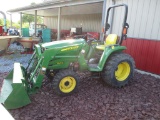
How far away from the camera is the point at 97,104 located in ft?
11.0

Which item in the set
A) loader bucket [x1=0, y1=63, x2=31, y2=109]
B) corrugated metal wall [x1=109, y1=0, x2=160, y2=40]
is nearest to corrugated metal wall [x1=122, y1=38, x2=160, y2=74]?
corrugated metal wall [x1=109, y1=0, x2=160, y2=40]

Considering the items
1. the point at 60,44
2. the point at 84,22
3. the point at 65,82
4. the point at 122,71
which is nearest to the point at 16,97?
the point at 65,82

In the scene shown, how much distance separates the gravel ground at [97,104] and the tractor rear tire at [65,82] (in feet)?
0.45

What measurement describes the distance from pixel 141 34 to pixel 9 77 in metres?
4.11

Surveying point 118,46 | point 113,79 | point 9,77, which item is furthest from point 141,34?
point 9,77

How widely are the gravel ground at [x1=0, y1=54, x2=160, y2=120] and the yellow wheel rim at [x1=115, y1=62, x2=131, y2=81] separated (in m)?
0.27

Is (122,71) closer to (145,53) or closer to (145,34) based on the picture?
(145,53)

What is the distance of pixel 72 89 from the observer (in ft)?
11.9

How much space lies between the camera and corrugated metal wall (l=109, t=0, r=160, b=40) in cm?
506

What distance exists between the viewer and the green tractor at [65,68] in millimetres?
3093

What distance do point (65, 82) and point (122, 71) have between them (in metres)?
1.64

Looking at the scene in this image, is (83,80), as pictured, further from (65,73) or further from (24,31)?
(24,31)

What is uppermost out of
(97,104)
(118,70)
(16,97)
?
(118,70)

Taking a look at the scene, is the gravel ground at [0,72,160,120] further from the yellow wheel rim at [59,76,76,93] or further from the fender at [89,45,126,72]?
the fender at [89,45,126,72]
